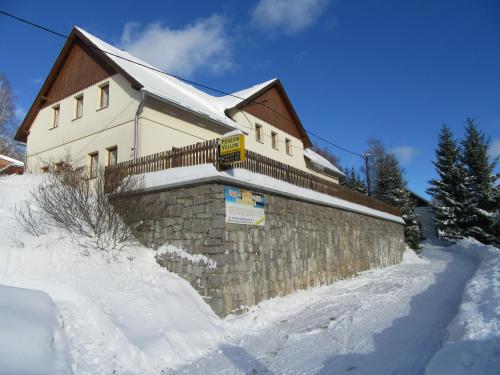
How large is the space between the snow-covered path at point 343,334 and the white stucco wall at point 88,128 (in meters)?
8.61

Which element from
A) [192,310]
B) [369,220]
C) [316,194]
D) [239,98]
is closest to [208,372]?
[192,310]

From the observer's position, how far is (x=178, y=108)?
14.4 m

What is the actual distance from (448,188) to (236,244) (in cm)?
2832

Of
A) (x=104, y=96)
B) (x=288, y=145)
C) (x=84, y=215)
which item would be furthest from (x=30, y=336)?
(x=288, y=145)

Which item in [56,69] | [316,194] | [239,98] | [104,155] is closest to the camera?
[316,194]

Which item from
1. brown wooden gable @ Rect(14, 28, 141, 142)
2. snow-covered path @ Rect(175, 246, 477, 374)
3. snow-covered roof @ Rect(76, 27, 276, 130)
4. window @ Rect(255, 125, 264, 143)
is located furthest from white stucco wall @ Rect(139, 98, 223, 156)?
snow-covered path @ Rect(175, 246, 477, 374)

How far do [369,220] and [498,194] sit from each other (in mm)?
17026

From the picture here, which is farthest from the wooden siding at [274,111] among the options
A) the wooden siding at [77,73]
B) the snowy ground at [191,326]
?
the snowy ground at [191,326]

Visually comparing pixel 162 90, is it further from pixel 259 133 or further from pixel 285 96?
pixel 285 96

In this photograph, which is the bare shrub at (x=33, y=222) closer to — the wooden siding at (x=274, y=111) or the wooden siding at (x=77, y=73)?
the wooden siding at (x=77, y=73)

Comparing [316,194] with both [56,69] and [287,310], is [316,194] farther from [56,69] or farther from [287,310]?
[56,69]

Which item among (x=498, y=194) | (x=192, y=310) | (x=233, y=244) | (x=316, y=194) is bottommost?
(x=192, y=310)

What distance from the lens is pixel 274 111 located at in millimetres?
21922

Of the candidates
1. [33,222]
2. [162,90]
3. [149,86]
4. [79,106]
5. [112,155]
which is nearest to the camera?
[33,222]
